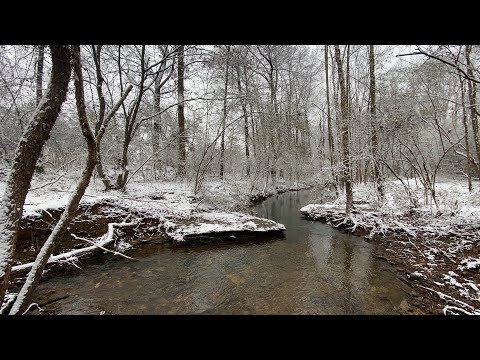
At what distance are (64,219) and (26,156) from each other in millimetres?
778

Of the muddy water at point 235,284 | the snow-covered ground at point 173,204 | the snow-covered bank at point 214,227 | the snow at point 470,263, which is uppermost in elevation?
the snow-covered ground at point 173,204

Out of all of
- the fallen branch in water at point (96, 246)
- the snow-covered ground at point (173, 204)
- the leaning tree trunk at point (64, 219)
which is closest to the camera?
the leaning tree trunk at point (64, 219)

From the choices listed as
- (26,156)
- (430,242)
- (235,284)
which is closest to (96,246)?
(235,284)

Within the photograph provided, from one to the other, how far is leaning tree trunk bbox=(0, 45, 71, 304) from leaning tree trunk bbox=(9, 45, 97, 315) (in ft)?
0.63

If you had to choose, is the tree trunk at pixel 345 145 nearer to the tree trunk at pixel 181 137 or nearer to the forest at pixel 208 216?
the forest at pixel 208 216

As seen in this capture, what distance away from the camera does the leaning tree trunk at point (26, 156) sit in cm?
182

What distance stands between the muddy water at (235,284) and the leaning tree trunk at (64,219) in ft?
5.28

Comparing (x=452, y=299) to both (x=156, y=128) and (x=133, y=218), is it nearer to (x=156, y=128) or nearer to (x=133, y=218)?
(x=133, y=218)

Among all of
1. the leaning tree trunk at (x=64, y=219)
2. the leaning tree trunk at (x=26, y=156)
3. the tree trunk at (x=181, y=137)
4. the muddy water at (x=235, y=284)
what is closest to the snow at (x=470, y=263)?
the muddy water at (x=235, y=284)
